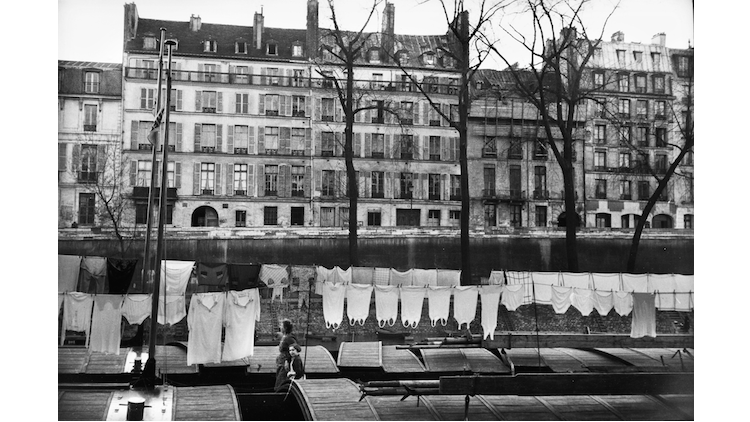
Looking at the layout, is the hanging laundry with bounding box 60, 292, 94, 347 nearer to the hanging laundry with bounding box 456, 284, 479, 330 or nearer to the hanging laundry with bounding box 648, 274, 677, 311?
the hanging laundry with bounding box 456, 284, 479, 330

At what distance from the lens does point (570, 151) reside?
14.1 meters

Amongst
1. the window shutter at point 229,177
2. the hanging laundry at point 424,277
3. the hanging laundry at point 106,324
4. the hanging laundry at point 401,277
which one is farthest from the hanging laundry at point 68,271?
the hanging laundry at point 424,277

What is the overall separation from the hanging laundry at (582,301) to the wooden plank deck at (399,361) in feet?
10.6

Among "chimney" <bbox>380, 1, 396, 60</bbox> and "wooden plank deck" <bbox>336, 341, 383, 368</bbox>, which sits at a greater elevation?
"chimney" <bbox>380, 1, 396, 60</bbox>

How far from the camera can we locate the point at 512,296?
1326 cm

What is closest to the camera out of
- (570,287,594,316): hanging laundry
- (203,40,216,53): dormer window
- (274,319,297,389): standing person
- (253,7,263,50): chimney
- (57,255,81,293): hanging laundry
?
(274,319,297,389): standing person

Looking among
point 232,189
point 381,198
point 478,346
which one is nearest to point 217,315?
point 232,189

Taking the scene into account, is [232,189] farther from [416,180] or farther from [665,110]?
[665,110]

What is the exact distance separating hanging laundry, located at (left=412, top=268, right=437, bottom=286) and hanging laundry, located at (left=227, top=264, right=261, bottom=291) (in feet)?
9.47

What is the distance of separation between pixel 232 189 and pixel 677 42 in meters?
8.72

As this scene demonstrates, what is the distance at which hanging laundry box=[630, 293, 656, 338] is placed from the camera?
44.1 ft

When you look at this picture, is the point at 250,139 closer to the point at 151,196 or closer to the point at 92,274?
the point at 151,196

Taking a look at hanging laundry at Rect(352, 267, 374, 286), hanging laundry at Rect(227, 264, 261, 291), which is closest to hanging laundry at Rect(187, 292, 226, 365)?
hanging laundry at Rect(227, 264, 261, 291)

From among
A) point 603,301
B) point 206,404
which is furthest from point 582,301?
point 206,404
